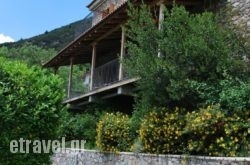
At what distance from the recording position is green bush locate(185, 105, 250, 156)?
930cm

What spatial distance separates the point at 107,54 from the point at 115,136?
1312 cm

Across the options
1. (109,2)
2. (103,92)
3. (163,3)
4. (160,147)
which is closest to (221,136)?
(160,147)

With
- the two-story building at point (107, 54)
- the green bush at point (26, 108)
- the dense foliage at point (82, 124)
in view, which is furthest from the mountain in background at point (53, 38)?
the green bush at point (26, 108)

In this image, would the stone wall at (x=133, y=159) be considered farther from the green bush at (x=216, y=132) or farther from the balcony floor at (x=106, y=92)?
the balcony floor at (x=106, y=92)

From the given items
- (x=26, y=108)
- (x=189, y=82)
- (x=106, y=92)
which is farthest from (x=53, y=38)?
(x=26, y=108)

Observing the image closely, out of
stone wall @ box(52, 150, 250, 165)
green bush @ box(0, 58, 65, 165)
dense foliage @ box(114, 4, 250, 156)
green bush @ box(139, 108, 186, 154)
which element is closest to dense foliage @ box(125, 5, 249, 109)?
dense foliage @ box(114, 4, 250, 156)

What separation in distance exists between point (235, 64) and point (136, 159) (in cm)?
315

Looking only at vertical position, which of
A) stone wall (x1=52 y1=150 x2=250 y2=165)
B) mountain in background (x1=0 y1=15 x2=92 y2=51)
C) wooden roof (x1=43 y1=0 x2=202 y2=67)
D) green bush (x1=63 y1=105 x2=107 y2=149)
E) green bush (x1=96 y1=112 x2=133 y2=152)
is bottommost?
stone wall (x1=52 y1=150 x2=250 y2=165)

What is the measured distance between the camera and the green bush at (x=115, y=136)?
41.9ft

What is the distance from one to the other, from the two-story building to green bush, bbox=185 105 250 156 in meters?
3.60

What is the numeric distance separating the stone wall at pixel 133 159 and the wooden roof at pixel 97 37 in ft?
16.6

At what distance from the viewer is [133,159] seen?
37.7 ft

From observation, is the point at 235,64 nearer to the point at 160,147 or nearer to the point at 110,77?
the point at 160,147

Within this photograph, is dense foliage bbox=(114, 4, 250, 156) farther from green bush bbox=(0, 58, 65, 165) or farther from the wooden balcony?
the wooden balcony
